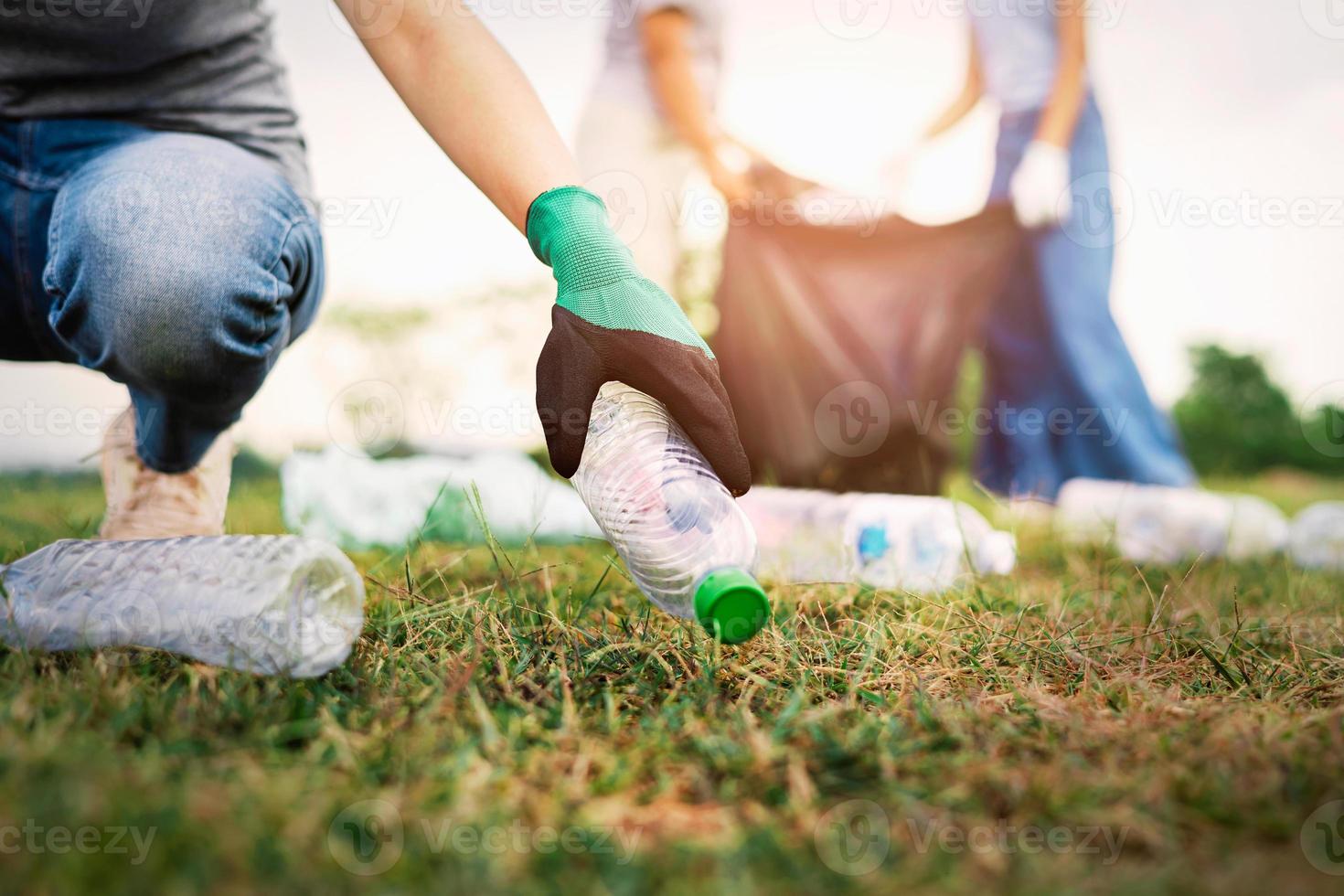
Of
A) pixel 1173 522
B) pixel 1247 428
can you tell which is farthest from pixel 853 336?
pixel 1247 428

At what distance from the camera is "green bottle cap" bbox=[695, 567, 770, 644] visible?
0.99 metres

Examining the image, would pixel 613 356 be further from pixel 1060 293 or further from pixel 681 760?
pixel 1060 293

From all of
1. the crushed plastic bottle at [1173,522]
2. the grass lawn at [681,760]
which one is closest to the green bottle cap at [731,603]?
the grass lawn at [681,760]

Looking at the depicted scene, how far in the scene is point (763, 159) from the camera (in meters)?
3.55

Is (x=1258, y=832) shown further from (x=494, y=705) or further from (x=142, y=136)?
(x=142, y=136)

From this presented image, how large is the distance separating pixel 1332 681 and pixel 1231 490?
14.4 ft

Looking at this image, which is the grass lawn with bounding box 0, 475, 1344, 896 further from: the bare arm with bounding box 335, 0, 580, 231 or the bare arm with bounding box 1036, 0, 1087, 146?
the bare arm with bounding box 1036, 0, 1087, 146

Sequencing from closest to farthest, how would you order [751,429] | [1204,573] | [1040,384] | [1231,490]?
[1204,573] < [751,429] < [1040,384] < [1231,490]

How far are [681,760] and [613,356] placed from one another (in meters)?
0.56

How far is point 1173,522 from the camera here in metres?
3.04

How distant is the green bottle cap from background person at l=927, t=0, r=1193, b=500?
9.87 feet

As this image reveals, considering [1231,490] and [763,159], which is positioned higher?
[763,159]

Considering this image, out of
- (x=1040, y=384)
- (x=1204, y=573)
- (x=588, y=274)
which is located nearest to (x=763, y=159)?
(x=1040, y=384)

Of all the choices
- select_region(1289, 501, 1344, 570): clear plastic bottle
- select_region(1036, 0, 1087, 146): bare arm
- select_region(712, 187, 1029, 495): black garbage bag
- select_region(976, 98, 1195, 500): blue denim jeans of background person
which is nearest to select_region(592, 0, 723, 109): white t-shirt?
select_region(712, 187, 1029, 495): black garbage bag
